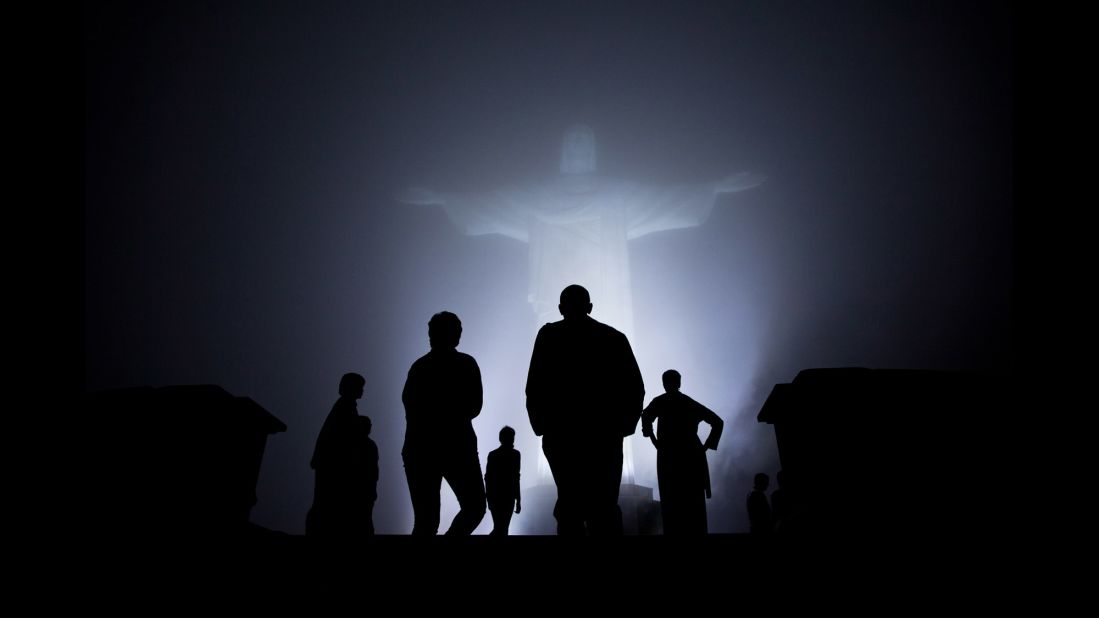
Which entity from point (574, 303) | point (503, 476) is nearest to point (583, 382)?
point (574, 303)

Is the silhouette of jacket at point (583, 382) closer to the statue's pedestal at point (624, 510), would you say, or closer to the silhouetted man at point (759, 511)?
the silhouetted man at point (759, 511)

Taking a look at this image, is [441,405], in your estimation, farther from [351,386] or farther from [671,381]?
[671,381]

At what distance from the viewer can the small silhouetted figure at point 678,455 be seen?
19.6 ft

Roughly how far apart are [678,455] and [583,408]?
2500mm

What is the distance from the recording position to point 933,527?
3.28 m

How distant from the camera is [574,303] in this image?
13.2 feet

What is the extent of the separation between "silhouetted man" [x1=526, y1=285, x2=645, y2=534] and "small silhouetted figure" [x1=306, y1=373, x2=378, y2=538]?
1.98 metres

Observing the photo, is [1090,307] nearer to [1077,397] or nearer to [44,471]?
[1077,397]

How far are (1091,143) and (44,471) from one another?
5.94 meters

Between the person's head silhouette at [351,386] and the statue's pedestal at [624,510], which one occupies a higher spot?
the person's head silhouette at [351,386]

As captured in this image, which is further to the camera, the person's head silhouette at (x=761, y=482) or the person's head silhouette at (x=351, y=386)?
the person's head silhouette at (x=761, y=482)

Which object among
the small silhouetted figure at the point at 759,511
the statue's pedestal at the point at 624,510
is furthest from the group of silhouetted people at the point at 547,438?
the statue's pedestal at the point at 624,510

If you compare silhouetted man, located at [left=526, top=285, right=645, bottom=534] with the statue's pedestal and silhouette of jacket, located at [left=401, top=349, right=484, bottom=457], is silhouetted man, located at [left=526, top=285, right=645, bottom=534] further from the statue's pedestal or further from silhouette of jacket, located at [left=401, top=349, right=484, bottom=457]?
the statue's pedestal

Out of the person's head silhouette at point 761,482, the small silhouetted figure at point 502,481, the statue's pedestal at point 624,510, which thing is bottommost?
the statue's pedestal at point 624,510
